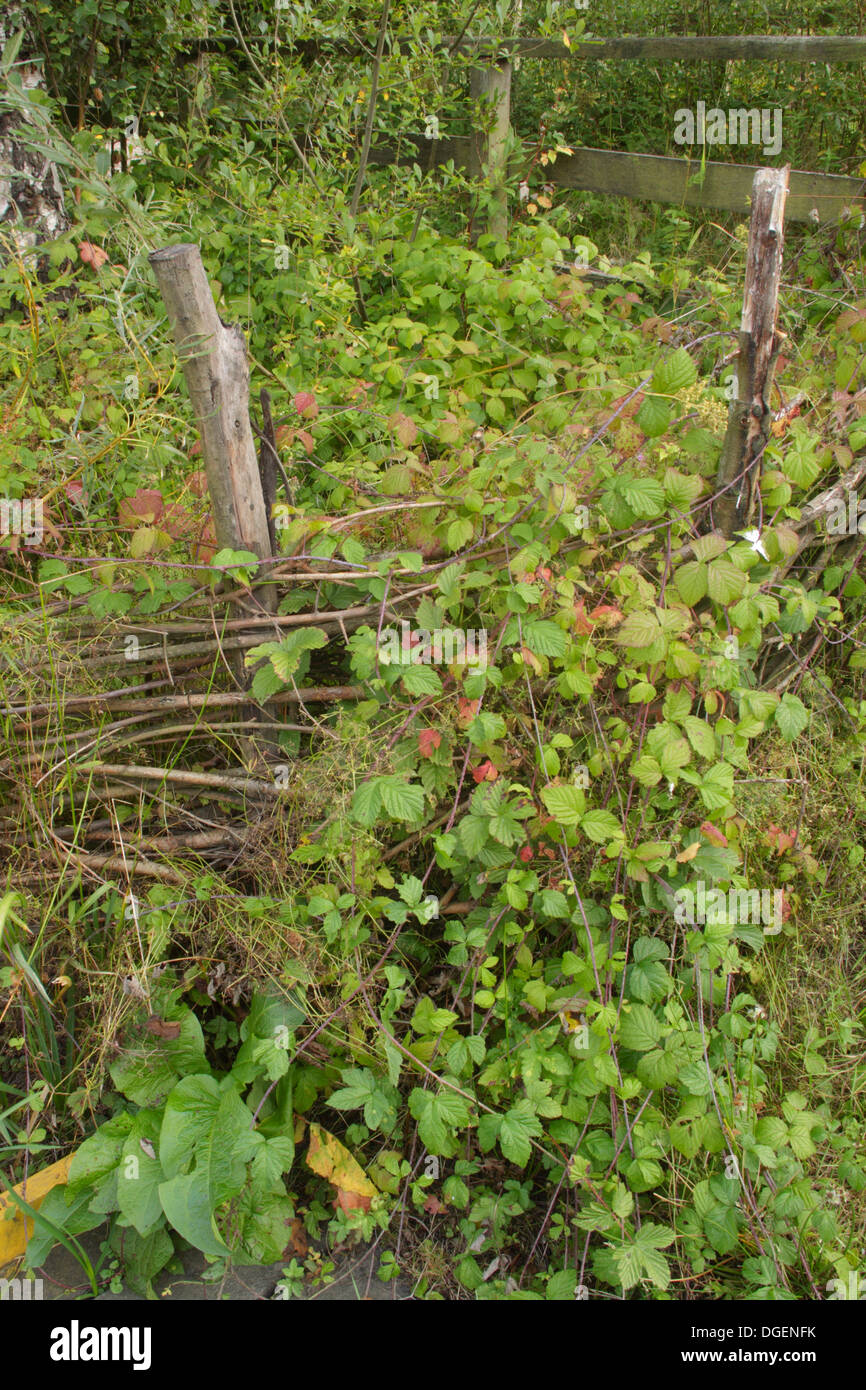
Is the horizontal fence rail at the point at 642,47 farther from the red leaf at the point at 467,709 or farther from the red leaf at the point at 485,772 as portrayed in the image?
the red leaf at the point at 485,772

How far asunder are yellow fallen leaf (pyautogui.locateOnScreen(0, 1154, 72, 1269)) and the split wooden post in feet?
7.95

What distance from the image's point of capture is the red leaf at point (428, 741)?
2262mm

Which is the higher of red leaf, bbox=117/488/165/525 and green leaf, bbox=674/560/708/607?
red leaf, bbox=117/488/165/525

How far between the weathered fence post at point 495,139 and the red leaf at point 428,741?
324 centimetres

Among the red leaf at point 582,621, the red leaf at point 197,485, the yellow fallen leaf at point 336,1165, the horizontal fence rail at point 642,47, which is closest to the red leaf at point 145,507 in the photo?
the red leaf at point 197,485

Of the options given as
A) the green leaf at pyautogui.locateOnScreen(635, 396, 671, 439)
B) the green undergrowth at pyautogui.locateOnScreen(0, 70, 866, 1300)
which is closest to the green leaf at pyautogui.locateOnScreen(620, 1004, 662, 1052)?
the green undergrowth at pyautogui.locateOnScreen(0, 70, 866, 1300)

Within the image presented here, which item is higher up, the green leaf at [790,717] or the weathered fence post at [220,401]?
the weathered fence post at [220,401]

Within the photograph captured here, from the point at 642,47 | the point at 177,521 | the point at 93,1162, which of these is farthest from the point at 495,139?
the point at 93,1162

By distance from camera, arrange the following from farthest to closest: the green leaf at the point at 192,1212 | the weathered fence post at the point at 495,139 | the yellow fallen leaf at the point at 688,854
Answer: the weathered fence post at the point at 495,139
the yellow fallen leaf at the point at 688,854
the green leaf at the point at 192,1212

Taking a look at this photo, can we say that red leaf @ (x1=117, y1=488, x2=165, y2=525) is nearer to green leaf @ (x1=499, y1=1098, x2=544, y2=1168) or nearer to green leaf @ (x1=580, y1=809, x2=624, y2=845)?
green leaf @ (x1=580, y1=809, x2=624, y2=845)

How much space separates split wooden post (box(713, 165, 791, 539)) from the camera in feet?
7.34

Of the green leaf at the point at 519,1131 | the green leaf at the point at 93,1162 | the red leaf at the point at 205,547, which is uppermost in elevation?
the red leaf at the point at 205,547

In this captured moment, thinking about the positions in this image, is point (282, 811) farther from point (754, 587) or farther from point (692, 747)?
point (754, 587)
